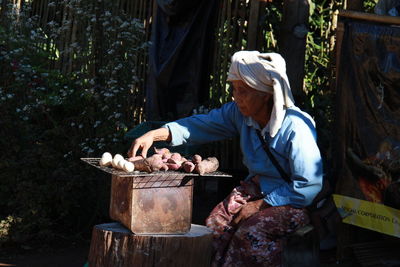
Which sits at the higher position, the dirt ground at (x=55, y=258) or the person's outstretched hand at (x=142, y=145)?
the person's outstretched hand at (x=142, y=145)

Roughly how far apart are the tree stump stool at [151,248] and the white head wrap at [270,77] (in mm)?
757

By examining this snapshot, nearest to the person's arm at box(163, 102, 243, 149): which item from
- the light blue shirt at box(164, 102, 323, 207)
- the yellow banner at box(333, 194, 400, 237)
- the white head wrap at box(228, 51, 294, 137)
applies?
the light blue shirt at box(164, 102, 323, 207)

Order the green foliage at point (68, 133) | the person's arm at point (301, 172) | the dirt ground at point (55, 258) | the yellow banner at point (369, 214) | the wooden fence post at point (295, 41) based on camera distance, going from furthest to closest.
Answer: the green foliage at point (68, 133) → the wooden fence post at point (295, 41) → the dirt ground at point (55, 258) → the yellow banner at point (369, 214) → the person's arm at point (301, 172)

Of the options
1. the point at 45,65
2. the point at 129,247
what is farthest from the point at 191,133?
the point at 45,65

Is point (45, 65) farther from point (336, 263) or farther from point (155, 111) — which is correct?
point (336, 263)

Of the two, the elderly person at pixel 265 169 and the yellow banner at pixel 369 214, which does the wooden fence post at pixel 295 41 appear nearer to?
the yellow banner at pixel 369 214

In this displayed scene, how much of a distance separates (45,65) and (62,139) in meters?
2.82

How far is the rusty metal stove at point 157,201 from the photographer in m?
3.95

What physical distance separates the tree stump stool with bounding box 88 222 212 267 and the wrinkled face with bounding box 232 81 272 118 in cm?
74

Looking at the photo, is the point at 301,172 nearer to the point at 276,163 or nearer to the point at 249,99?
the point at 276,163

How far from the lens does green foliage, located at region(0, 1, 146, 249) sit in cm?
652

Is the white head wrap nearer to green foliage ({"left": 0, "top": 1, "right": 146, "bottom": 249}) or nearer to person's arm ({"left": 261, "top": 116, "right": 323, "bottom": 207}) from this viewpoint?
person's arm ({"left": 261, "top": 116, "right": 323, "bottom": 207})

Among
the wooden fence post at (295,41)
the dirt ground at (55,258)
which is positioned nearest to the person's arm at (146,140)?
the dirt ground at (55,258)

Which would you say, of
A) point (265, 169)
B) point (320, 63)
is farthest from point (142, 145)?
point (320, 63)
